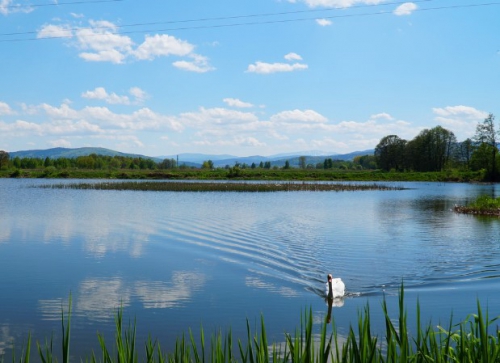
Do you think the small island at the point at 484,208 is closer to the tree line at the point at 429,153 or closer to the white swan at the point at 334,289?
the white swan at the point at 334,289

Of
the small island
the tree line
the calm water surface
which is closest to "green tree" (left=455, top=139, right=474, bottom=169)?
the tree line

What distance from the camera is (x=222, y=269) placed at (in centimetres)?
1467

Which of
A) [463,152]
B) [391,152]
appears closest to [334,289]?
[391,152]

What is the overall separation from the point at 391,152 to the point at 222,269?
95.7 metres

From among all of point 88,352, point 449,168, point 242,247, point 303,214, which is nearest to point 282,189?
point 303,214

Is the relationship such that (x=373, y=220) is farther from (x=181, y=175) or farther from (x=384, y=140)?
(x=384, y=140)

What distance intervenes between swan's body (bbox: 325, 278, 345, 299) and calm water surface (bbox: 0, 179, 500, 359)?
30 centimetres

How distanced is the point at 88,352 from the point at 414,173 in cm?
9282

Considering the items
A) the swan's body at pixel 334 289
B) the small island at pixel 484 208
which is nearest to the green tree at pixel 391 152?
the small island at pixel 484 208

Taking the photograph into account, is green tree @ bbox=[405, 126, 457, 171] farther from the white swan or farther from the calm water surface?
the white swan

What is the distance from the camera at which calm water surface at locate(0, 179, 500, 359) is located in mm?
9742

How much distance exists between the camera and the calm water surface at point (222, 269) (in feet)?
32.0

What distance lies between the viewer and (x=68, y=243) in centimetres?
1861

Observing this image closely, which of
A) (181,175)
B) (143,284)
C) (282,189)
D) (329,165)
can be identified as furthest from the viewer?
(329,165)
